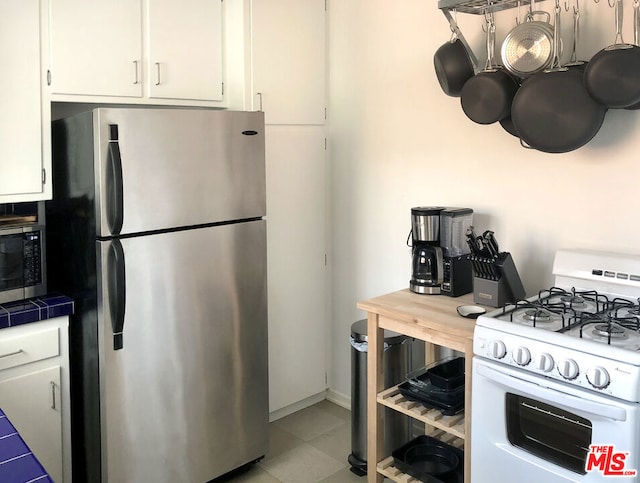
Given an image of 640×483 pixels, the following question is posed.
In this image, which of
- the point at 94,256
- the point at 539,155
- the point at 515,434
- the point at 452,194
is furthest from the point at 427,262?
the point at 94,256

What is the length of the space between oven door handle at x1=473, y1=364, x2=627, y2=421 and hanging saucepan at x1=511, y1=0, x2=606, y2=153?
0.86 m

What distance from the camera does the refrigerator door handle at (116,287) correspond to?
2277mm

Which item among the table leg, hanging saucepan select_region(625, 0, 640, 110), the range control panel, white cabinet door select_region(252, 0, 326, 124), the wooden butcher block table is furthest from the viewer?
white cabinet door select_region(252, 0, 326, 124)

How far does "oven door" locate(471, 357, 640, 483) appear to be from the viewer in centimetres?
167

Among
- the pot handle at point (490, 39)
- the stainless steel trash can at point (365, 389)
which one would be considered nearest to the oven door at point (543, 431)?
the stainless steel trash can at point (365, 389)

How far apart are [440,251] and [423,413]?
684 mm

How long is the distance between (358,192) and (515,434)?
5.55ft

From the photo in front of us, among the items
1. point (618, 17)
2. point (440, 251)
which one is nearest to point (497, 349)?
point (440, 251)

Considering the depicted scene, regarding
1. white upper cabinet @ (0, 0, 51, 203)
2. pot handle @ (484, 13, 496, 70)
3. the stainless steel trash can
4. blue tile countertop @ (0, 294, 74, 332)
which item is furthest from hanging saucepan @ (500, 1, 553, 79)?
blue tile countertop @ (0, 294, 74, 332)

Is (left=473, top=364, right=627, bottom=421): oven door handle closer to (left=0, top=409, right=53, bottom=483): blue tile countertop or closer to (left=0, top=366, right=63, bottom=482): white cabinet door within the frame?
(left=0, top=409, right=53, bottom=483): blue tile countertop

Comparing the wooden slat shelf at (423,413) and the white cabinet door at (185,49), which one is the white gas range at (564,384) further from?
the white cabinet door at (185,49)

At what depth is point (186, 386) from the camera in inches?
100.0

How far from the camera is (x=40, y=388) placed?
7.75ft

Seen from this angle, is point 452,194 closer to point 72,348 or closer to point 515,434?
point 515,434
